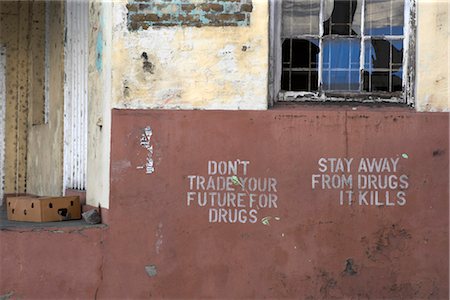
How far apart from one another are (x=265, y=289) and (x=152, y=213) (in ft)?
3.86

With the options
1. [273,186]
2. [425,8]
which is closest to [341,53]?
[425,8]

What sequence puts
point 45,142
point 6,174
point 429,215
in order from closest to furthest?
point 429,215, point 45,142, point 6,174

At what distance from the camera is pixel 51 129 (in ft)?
26.5

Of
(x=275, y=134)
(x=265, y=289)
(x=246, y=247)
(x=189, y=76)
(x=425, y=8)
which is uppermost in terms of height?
(x=425, y=8)

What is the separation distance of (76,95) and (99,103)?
1223 mm

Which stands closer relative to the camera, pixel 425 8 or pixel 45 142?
pixel 425 8

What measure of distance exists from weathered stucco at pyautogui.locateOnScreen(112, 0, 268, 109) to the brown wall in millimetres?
175

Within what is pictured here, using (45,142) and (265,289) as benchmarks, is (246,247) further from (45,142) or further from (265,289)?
(45,142)

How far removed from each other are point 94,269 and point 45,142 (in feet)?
9.70

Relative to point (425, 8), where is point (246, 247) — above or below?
below

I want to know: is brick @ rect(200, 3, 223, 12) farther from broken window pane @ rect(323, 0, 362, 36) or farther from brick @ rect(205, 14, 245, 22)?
broken window pane @ rect(323, 0, 362, 36)

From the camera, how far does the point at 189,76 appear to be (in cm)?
578

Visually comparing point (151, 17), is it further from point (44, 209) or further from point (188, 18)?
point (44, 209)

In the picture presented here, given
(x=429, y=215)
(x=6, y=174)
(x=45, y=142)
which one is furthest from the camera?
(x=6, y=174)
